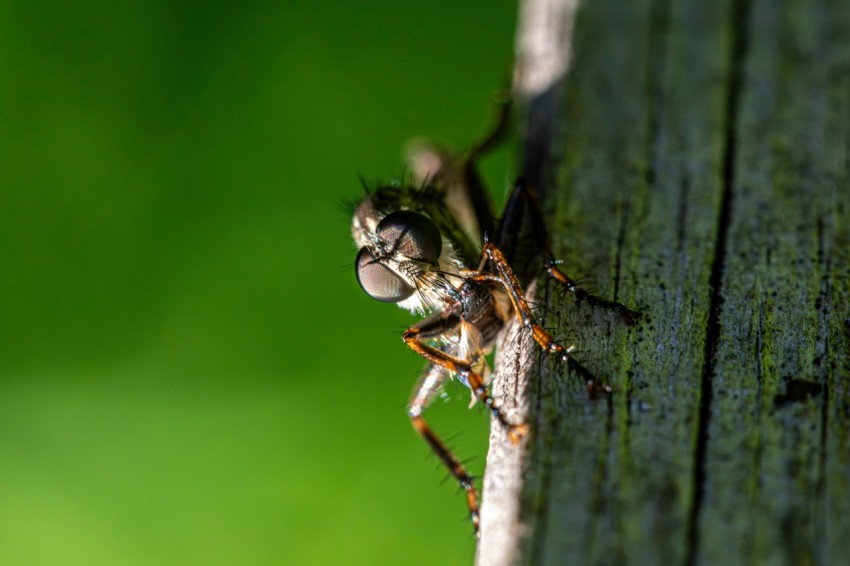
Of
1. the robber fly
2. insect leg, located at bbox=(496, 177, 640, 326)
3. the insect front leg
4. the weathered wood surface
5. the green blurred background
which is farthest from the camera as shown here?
the green blurred background

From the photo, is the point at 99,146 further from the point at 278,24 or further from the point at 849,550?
the point at 849,550

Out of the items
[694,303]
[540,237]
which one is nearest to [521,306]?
[540,237]

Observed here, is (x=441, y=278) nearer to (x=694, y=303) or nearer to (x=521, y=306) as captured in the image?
(x=521, y=306)

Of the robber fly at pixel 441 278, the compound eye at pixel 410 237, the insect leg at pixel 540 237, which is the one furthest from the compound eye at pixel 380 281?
the insect leg at pixel 540 237

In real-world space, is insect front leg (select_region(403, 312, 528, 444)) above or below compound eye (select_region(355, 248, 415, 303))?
below

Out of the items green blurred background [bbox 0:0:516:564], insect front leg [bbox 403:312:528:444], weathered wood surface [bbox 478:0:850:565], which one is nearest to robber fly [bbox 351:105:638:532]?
insect front leg [bbox 403:312:528:444]

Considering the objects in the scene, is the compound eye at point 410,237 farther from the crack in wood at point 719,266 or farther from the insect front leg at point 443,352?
the crack in wood at point 719,266

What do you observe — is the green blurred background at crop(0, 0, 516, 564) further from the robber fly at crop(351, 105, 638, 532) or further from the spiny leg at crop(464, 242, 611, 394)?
the spiny leg at crop(464, 242, 611, 394)

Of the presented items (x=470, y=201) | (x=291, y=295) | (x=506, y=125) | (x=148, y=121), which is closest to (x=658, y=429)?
(x=470, y=201)
